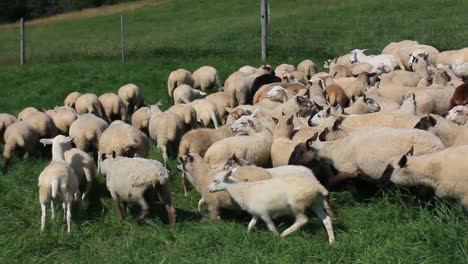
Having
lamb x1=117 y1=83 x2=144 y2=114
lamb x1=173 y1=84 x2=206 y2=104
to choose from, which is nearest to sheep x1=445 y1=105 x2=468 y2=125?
lamb x1=173 y1=84 x2=206 y2=104

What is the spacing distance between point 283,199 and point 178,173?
3.04m

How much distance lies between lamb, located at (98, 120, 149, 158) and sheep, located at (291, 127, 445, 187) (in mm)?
2283

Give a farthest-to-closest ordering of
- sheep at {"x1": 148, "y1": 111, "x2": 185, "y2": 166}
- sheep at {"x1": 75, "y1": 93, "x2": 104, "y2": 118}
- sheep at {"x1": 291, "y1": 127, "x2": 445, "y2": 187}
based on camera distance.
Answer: sheep at {"x1": 75, "y1": 93, "x2": 104, "y2": 118} < sheep at {"x1": 148, "y1": 111, "x2": 185, "y2": 166} < sheep at {"x1": 291, "y1": 127, "x2": 445, "y2": 187}

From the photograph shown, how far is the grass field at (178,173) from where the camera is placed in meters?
5.50

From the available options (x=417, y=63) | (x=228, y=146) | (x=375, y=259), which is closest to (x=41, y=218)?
(x=228, y=146)

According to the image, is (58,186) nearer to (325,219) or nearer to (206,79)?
(325,219)

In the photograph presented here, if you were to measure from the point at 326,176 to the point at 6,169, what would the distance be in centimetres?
491

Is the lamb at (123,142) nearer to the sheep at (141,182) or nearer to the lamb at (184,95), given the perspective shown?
the sheep at (141,182)

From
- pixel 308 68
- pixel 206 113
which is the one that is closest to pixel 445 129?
pixel 206 113

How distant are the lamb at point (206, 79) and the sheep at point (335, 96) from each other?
504cm

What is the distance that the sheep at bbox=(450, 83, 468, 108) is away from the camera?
29.7 feet

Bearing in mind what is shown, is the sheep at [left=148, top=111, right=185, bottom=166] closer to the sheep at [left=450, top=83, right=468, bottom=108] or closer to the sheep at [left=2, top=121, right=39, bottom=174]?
the sheep at [left=2, top=121, right=39, bottom=174]

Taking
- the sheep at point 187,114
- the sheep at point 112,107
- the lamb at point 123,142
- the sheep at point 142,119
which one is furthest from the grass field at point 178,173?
the sheep at point 112,107

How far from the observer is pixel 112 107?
12.0 meters
